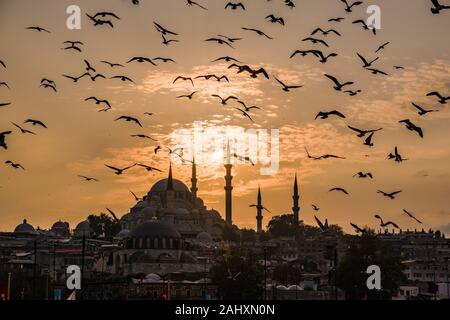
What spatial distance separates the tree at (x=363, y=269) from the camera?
375 ft

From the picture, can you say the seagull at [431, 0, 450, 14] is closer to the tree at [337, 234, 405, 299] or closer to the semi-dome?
the tree at [337, 234, 405, 299]

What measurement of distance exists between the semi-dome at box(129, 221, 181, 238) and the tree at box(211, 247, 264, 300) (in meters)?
41.9

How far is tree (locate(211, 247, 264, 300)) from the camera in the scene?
109250mm

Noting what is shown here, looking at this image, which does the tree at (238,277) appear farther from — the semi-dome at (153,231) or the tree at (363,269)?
the semi-dome at (153,231)

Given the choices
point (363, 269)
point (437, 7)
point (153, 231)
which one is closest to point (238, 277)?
point (363, 269)

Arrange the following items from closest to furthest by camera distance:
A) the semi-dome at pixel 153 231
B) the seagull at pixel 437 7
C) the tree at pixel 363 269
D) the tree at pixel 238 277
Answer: the seagull at pixel 437 7 < the tree at pixel 238 277 < the tree at pixel 363 269 < the semi-dome at pixel 153 231

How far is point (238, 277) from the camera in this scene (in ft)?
361

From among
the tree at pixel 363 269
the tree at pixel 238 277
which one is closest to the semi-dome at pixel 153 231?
the tree at pixel 363 269

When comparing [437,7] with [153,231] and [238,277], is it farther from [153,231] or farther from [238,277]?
[153,231]

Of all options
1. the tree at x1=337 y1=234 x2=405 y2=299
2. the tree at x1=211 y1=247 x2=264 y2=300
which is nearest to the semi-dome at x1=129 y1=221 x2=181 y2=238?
the tree at x1=337 y1=234 x2=405 y2=299

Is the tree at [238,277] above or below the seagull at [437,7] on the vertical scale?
below

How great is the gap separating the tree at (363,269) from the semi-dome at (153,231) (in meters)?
41.3

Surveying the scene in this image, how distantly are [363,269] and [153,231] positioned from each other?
5117cm

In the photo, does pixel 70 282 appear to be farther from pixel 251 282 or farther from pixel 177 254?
pixel 251 282
